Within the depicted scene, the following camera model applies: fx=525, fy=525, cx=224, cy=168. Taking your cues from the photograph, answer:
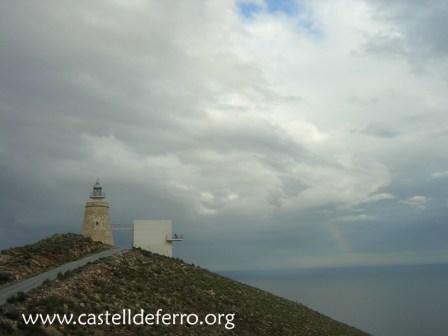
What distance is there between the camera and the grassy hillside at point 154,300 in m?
21.1

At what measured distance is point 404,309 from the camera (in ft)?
533

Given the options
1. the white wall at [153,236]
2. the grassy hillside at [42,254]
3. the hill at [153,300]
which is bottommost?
the hill at [153,300]

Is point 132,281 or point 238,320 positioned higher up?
point 132,281

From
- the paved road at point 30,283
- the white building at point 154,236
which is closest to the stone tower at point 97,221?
the white building at point 154,236

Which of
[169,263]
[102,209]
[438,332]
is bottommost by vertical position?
[438,332]

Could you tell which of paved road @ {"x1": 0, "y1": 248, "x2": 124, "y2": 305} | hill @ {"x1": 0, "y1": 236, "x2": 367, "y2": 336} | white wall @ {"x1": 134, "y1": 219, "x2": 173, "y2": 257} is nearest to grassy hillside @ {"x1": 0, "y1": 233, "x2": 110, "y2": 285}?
paved road @ {"x1": 0, "y1": 248, "x2": 124, "y2": 305}

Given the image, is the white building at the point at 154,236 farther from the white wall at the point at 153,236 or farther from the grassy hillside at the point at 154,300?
the grassy hillside at the point at 154,300

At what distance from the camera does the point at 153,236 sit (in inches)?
2044

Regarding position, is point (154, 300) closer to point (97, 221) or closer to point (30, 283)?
point (30, 283)

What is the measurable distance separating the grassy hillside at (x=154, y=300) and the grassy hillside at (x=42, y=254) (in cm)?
359

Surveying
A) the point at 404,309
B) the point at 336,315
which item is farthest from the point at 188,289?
the point at 404,309

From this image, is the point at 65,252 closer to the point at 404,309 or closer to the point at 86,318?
the point at 86,318

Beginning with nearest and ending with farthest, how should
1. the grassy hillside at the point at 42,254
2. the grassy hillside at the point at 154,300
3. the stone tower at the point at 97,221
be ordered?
the grassy hillside at the point at 154,300 → the grassy hillside at the point at 42,254 → the stone tower at the point at 97,221

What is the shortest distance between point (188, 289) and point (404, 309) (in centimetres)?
14466
